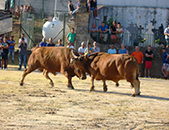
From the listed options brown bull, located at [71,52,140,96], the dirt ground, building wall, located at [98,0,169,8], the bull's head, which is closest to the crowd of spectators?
building wall, located at [98,0,169,8]

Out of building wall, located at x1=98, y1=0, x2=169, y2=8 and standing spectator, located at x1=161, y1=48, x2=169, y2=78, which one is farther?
building wall, located at x1=98, y1=0, x2=169, y2=8

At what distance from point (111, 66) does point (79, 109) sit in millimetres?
2800

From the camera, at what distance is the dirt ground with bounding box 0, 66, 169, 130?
20.9ft

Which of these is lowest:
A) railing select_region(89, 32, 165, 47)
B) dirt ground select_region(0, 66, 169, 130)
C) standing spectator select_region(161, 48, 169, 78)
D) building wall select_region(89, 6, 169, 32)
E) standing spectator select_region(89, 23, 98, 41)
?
dirt ground select_region(0, 66, 169, 130)

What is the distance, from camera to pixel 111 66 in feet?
33.7

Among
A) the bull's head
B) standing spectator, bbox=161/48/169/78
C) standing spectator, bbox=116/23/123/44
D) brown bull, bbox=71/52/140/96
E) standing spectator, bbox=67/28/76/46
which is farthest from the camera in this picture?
standing spectator, bbox=116/23/123/44

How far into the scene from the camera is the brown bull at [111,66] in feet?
32.4

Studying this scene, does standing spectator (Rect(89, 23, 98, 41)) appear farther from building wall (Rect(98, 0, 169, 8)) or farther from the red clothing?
building wall (Rect(98, 0, 169, 8))

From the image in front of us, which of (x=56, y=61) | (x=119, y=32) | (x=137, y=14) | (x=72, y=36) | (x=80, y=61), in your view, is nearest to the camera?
(x=80, y=61)

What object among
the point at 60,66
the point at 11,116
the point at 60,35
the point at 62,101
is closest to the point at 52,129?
the point at 11,116

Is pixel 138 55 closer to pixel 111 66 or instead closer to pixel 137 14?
pixel 111 66

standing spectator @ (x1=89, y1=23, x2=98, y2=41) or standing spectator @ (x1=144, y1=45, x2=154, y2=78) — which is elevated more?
standing spectator @ (x1=89, y1=23, x2=98, y2=41)

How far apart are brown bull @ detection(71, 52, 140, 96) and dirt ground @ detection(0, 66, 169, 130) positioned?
50cm

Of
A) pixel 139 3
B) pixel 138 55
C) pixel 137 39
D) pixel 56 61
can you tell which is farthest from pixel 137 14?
pixel 56 61
